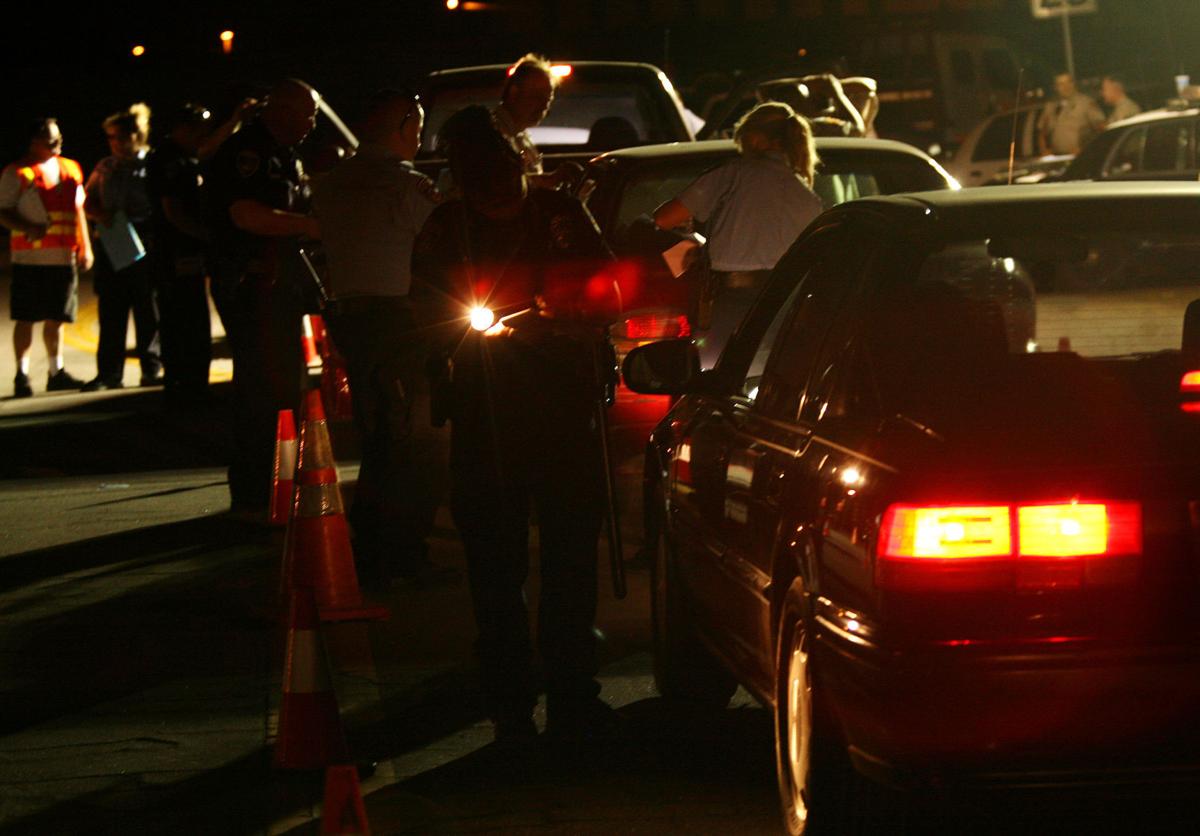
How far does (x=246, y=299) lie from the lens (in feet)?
33.6

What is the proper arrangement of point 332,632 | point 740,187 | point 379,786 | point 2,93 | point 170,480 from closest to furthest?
point 379,786 → point 332,632 → point 740,187 → point 170,480 → point 2,93

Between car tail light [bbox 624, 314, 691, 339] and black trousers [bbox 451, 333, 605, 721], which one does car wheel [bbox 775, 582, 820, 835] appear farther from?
car tail light [bbox 624, 314, 691, 339]

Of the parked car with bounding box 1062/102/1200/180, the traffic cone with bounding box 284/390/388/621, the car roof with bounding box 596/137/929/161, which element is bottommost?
the traffic cone with bounding box 284/390/388/621

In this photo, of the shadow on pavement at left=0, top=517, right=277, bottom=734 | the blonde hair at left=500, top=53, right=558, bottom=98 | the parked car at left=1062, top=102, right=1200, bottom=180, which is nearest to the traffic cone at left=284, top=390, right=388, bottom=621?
the shadow on pavement at left=0, top=517, right=277, bottom=734

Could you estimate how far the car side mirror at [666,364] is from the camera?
6234mm

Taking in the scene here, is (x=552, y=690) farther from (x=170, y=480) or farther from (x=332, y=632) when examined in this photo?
(x=170, y=480)

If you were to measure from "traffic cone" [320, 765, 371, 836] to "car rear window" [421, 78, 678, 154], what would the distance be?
9.80 m

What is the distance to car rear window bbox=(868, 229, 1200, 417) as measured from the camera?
477 centimetres

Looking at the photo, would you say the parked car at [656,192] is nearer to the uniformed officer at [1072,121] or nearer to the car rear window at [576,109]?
the car rear window at [576,109]

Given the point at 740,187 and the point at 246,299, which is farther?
the point at 246,299

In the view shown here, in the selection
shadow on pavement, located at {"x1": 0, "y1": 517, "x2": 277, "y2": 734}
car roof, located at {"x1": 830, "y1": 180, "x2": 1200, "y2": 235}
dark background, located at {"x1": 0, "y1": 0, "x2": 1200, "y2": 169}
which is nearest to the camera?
car roof, located at {"x1": 830, "y1": 180, "x2": 1200, "y2": 235}

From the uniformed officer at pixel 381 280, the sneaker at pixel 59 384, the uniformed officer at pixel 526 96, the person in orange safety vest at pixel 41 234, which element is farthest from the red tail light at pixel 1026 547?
the sneaker at pixel 59 384

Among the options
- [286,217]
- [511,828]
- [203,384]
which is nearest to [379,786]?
[511,828]

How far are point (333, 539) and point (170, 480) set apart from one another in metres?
4.40
